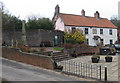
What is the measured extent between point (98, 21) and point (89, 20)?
9.45 ft

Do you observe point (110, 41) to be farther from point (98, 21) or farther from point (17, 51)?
point (17, 51)

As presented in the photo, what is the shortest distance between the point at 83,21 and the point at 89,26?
7.03 feet

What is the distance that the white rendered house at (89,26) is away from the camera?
33.8 m

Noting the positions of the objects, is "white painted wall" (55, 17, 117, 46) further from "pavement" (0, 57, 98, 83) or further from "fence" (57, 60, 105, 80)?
"pavement" (0, 57, 98, 83)

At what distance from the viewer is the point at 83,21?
121 ft

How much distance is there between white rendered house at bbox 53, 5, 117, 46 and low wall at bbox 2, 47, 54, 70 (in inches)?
631

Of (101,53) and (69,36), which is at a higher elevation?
(69,36)

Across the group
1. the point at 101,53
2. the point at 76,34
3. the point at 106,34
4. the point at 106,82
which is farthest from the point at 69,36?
the point at 106,82

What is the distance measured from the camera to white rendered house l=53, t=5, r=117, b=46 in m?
33.8

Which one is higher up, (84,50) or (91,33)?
(91,33)

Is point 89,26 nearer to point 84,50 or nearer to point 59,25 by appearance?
point 59,25

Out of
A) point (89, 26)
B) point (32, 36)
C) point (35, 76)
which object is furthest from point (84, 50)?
point (35, 76)

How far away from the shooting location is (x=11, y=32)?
26172 mm

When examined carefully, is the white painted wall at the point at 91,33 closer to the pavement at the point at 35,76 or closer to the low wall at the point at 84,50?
the low wall at the point at 84,50
